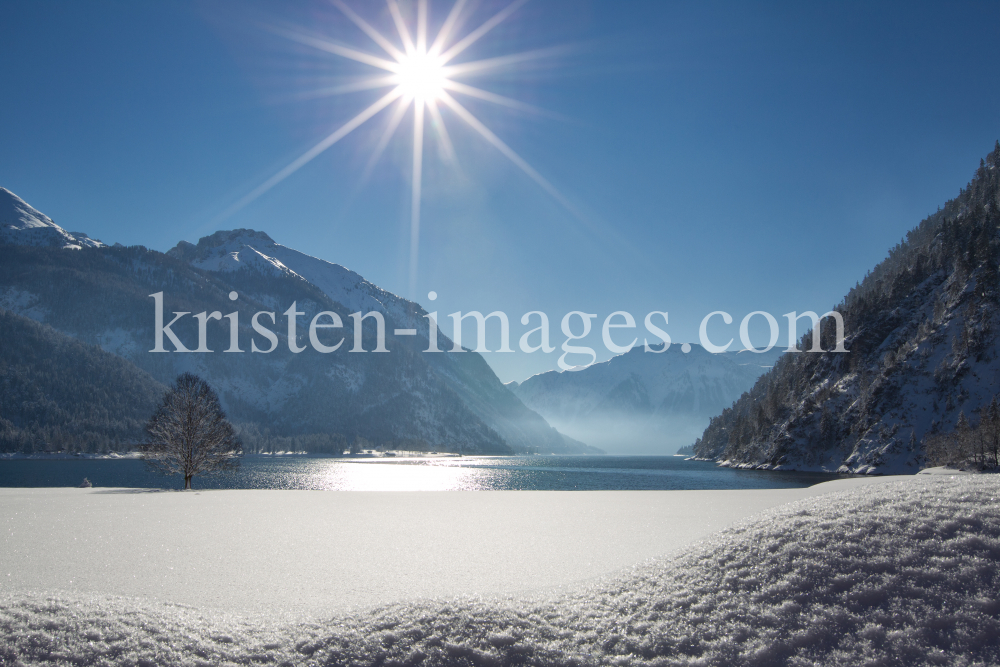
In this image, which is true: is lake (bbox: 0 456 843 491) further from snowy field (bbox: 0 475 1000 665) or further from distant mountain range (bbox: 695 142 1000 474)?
snowy field (bbox: 0 475 1000 665)

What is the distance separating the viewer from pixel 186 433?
130 feet

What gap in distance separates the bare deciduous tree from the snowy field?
29.2 meters

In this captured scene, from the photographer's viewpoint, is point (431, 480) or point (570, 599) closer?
point (570, 599)

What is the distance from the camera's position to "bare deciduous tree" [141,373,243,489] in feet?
129

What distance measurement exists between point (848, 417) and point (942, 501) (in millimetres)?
118137

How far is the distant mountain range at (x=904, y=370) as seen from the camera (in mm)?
84812

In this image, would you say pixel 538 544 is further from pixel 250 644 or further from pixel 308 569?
pixel 250 644

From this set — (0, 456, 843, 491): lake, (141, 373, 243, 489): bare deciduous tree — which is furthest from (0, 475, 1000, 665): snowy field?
(0, 456, 843, 491): lake

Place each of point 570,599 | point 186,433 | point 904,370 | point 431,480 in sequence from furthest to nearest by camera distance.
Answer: point 904,370 < point 431,480 < point 186,433 < point 570,599

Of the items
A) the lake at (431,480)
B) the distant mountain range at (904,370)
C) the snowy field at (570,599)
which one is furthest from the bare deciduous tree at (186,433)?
the distant mountain range at (904,370)

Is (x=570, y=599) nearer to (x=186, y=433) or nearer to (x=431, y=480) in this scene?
(x=186, y=433)

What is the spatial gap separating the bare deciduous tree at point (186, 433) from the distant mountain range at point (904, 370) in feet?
338

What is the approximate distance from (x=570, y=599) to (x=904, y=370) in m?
117

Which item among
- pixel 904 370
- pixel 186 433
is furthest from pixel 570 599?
pixel 904 370
